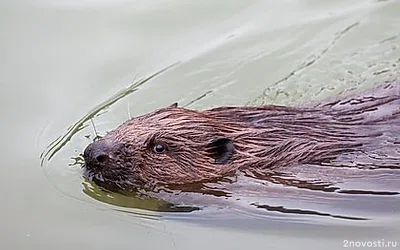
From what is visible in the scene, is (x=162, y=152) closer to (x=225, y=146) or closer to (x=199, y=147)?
(x=199, y=147)

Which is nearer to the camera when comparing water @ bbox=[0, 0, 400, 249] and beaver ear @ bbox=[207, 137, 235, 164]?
water @ bbox=[0, 0, 400, 249]

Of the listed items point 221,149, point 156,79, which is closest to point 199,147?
point 221,149

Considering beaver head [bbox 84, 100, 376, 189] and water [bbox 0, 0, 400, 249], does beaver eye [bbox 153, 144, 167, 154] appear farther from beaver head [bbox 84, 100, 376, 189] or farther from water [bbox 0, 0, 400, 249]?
water [bbox 0, 0, 400, 249]

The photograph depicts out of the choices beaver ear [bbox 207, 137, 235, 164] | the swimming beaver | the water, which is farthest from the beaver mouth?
beaver ear [bbox 207, 137, 235, 164]

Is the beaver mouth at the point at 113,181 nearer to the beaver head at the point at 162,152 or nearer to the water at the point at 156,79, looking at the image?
the beaver head at the point at 162,152

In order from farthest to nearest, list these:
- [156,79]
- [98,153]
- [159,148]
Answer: [156,79] < [159,148] < [98,153]

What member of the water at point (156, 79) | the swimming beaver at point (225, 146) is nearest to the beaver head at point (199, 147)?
the swimming beaver at point (225, 146)
